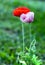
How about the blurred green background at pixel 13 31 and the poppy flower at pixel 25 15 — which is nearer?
the poppy flower at pixel 25 15

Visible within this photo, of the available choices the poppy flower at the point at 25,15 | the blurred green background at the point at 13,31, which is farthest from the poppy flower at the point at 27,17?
the blurred green background at the point at 13,31

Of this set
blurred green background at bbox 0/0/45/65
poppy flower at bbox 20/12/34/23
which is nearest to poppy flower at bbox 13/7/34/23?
poppy flower at bbox 20/12/34/23

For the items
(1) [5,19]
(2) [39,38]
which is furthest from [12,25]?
(2) [39,38]

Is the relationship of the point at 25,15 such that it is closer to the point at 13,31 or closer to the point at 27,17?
the point at 27,17

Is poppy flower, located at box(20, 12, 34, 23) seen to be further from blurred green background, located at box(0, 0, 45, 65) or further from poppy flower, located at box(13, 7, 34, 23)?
blurred green background, located at box(0, 0, 45, 65)

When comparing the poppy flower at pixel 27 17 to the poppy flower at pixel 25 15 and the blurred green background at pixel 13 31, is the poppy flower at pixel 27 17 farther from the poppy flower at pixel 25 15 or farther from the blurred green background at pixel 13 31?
the blurred green background at pixel 13 31

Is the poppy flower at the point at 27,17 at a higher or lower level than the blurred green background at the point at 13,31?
higher

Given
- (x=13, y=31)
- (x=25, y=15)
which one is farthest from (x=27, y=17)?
(x=13, y=31)

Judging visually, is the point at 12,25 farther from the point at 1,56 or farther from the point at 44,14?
the point at 1,56
